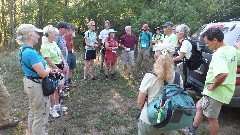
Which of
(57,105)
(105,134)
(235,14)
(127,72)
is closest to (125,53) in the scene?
(127,72)

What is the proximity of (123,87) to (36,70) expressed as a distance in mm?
3920

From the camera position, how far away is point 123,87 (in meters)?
7.39

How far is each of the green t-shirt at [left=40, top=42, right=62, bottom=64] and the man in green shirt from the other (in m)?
2.62

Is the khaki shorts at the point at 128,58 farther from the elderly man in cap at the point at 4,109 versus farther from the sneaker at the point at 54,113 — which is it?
the elderly man in cap at the point at 4,109

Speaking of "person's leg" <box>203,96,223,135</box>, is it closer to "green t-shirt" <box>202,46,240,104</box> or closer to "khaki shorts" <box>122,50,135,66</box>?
"green t-shirt" <box>202,46,240,104</box>

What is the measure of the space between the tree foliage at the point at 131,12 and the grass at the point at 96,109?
5.57 meters

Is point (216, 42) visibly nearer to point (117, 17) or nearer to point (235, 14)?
point (235, 14)

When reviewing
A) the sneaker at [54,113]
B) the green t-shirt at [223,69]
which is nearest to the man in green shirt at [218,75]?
the green t-shirt at [223,69]

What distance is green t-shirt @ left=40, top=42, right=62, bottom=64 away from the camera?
4.88 m

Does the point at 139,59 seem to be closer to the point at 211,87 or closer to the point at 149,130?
the point at 211,87

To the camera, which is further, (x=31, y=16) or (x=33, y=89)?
(x=31, y=16)

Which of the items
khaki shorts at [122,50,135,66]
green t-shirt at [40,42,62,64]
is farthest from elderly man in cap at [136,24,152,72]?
green t-shirt at [40,42,62,64]

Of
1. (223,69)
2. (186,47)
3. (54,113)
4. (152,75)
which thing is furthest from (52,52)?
(223,69)

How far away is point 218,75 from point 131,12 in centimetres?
A: 1241
